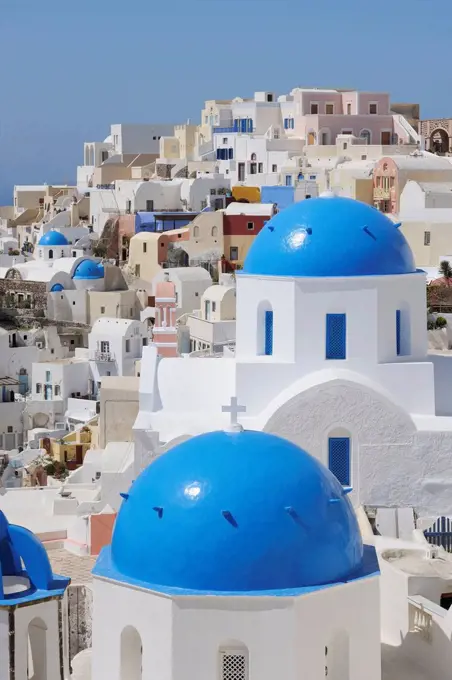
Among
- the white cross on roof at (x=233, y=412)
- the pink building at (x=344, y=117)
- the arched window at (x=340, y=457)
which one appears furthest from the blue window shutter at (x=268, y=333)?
the pink building at (x=344, y=117)

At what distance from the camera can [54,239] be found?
5762cm

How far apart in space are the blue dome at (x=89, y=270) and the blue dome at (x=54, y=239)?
6.44 meters

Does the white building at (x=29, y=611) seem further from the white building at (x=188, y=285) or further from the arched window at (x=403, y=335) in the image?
the white building at (x=188, y=285)

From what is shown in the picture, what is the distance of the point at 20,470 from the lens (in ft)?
112

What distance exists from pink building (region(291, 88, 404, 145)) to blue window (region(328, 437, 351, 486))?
41.9m

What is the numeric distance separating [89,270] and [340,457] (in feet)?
108

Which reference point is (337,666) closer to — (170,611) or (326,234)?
(170,611)

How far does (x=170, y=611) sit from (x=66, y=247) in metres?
47.1

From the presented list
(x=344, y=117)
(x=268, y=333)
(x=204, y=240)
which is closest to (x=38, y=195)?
(x=344, y=117)

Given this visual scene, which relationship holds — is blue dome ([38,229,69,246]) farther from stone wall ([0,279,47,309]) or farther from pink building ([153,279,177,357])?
pink building ([153,279,177,357])

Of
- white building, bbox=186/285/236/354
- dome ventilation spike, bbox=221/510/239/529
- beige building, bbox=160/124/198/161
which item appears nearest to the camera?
dome ventilation spike, bbox=221/510/239/529

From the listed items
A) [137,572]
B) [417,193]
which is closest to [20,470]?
[417,193]

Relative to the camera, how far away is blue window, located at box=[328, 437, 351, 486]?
1881 centimetres

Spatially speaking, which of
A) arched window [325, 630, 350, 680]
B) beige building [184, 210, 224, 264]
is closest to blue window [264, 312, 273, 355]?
arched window [325, 630, 350, 680]
